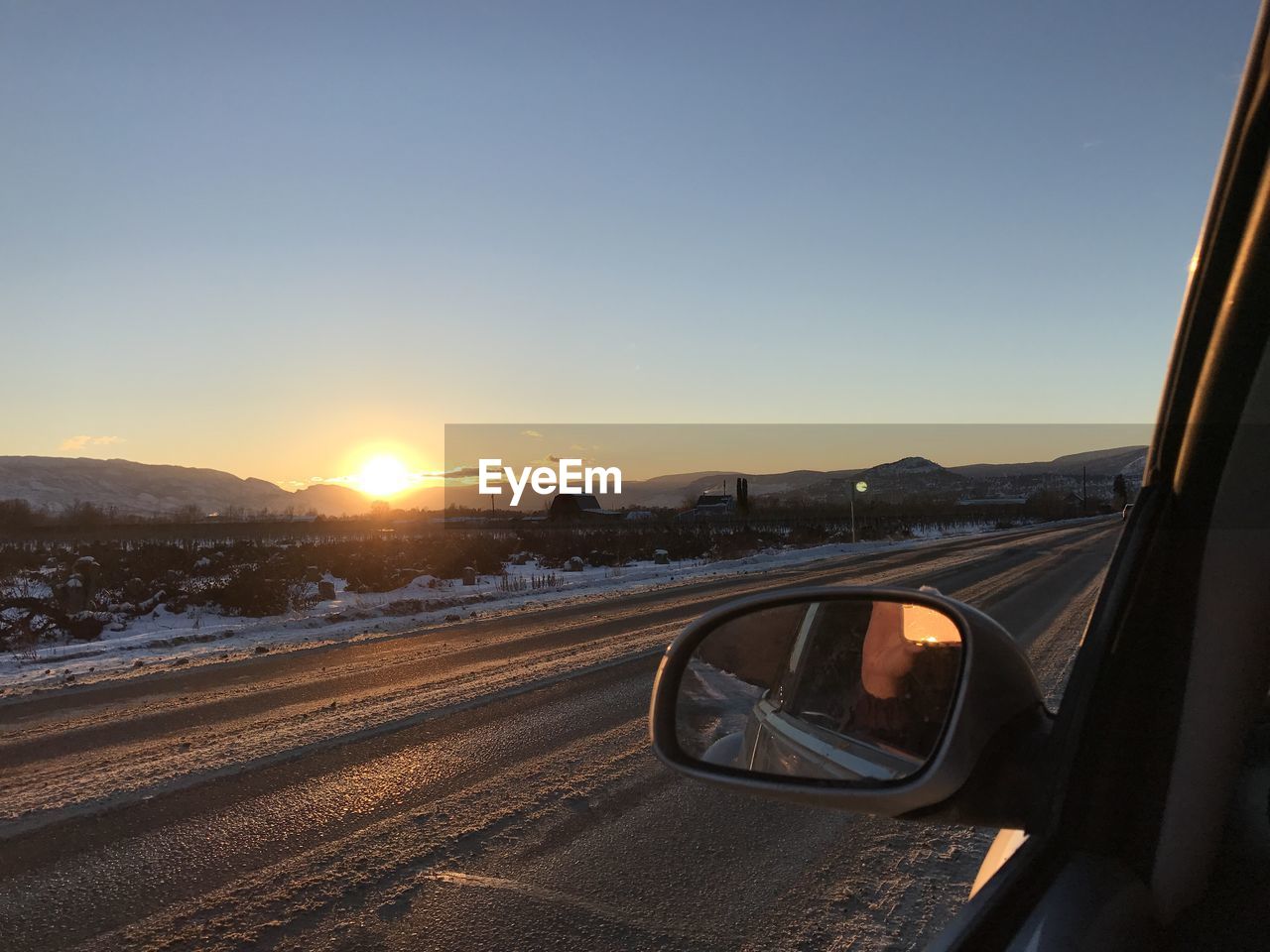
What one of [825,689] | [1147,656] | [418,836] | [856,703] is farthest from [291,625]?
[1147,656]

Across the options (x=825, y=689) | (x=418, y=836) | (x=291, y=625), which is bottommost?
(x=291, y=625)

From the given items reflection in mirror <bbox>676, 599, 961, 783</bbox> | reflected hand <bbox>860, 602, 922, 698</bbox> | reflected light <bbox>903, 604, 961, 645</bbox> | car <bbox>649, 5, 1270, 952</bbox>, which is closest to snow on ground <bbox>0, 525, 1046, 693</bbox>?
reflection in mirror <bbox>676, 599, 961, 783</bbox>

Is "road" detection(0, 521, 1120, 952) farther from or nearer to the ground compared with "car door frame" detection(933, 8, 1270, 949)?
nearer to the ground

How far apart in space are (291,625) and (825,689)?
45.6 feet

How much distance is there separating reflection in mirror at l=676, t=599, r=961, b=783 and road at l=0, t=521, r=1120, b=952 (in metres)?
Result: 1.17

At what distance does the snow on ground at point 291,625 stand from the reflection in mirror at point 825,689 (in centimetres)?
924

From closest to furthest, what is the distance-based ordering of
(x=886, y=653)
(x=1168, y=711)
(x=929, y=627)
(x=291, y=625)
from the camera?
(x=1168, y=711), (x=929, y=627), (x=886, y=653), (x=291, y=625)

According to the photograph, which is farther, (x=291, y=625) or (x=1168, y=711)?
(x=291, y=625)

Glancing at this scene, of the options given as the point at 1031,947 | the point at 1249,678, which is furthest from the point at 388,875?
the point at 1249,678

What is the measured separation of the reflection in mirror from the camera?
6.30 ft

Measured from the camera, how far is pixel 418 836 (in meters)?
4.61

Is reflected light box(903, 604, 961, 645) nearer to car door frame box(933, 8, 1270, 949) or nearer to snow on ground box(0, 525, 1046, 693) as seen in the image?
car door frame box(933, 8, 1270, 949)

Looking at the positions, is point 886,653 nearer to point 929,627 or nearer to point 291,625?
point 929,627

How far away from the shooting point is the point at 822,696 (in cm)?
242
